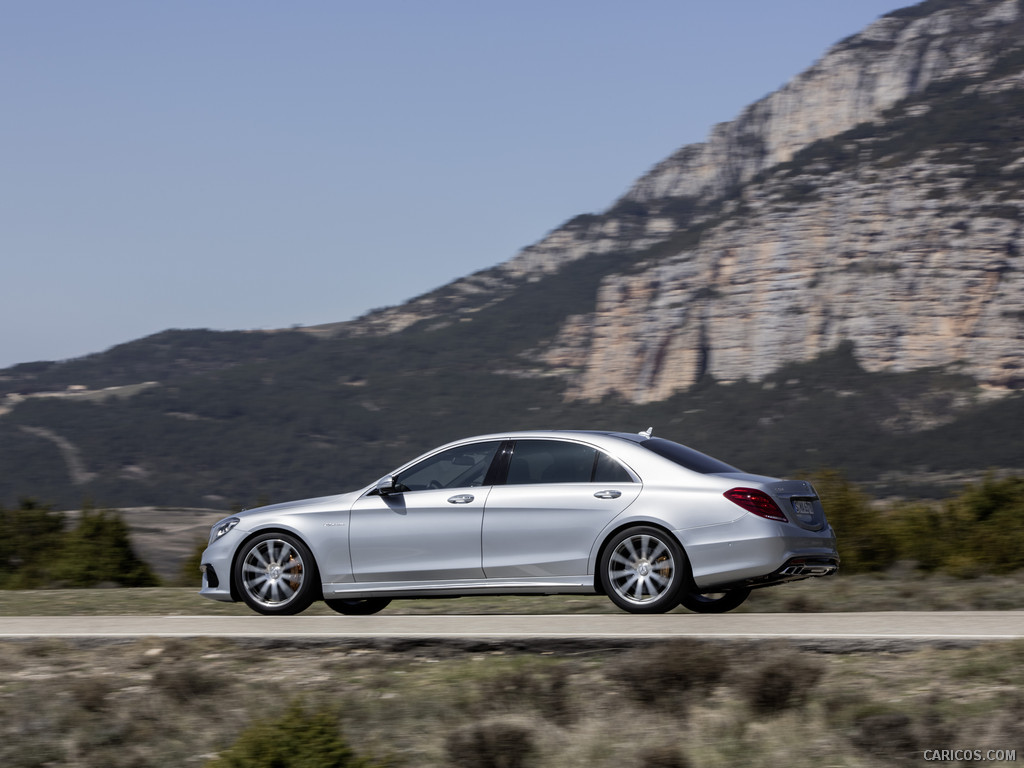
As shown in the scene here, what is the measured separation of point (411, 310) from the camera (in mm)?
176125

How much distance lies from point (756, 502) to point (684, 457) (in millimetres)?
842

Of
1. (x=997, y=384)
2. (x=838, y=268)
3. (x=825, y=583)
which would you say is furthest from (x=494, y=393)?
(x=825, y=583)

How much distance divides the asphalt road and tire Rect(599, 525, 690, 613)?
0.12 metres

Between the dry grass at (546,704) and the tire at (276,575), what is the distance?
1.87 m

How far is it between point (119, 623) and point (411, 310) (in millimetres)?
167312

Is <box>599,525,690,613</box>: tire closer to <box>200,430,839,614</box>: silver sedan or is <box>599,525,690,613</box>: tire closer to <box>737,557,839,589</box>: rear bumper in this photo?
<box>200,430,839,614</box>: silver sedan

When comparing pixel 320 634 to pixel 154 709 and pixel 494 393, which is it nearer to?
pixel 154 709

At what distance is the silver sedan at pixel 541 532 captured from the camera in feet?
28.9

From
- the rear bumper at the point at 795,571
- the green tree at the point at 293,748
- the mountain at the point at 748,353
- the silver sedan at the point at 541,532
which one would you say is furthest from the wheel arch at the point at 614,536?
the mountain at the point at 748,353

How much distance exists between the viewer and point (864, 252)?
382ft

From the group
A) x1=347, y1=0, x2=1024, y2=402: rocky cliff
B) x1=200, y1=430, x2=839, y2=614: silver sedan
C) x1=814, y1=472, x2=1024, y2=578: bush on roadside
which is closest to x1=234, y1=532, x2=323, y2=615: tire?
x1=200, y1=430, x2=839, y2=614: silver sedan

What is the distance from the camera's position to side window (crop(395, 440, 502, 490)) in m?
9.56

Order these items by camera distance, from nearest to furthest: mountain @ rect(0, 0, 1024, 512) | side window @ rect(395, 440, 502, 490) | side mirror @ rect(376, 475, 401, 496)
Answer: side window @ rect(395, 440, 502, 490) < side mirror @ rect(376, 475, 401, 496) < mountain @ rect(0, 0, 1024, 512)

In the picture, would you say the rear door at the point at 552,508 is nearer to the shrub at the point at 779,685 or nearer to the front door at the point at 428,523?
the front door at the point at 428,523
